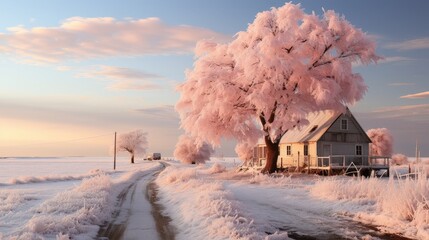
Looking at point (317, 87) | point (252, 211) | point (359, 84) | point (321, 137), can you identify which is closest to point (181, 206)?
point (252, 211)

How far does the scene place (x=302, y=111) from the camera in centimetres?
3409

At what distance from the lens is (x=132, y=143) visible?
136 metres

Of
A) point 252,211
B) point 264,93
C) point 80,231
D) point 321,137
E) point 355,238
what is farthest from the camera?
point 321,137

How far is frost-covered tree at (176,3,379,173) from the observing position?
3353 cm

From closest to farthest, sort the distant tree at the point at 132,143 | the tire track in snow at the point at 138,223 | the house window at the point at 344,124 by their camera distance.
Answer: the tire track in snow at the point at 138,223
the house window at the point at 344,124
the distant tree at the point at 132,143

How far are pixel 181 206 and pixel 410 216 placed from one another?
9116 millimetres

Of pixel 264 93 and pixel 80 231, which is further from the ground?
pixel 264 93

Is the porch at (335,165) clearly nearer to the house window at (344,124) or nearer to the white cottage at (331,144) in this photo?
the white cottage at (331,144)

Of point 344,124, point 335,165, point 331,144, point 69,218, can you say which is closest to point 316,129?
point 331,144

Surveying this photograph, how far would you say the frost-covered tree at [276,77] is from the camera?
3353cm

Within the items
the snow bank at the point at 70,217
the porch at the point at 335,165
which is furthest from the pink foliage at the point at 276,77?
the snow bank at the point at 70,217

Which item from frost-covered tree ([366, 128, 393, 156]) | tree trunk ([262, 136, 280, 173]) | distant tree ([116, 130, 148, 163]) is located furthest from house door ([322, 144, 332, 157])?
distant tree ([116, 130, 148, 163])

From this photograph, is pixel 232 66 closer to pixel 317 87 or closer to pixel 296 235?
pixel 317 87

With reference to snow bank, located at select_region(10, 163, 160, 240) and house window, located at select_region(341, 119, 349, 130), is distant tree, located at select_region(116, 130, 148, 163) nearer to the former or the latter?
house window, located at select_region(341, 119, 349, 130)
